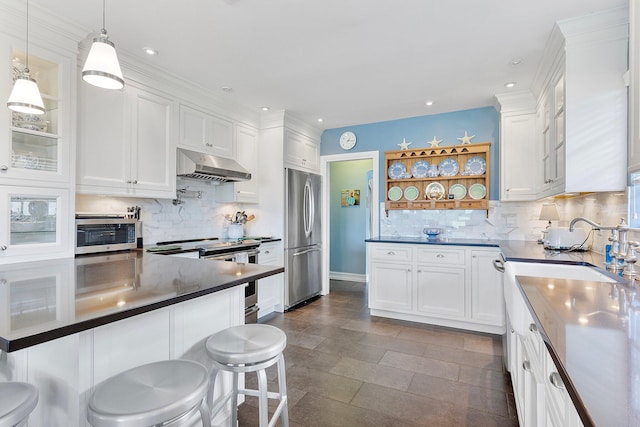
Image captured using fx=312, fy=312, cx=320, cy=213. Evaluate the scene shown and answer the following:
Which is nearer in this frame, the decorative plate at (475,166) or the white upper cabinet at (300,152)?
the decorative plate at (475,166)

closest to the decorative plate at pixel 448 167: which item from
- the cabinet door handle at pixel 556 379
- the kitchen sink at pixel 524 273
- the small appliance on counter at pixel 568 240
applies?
the small appliance on counter at pixel 568 240

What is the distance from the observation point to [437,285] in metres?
3.51

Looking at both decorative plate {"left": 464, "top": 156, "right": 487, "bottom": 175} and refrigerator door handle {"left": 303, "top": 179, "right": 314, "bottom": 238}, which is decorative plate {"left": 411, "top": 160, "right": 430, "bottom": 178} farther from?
refrigerator door handle {"left": 303, "top": 179, "right": 314, "bottom": 238}

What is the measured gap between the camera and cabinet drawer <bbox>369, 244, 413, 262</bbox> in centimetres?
366

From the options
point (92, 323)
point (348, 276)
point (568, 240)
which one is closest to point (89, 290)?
point (92, 323)

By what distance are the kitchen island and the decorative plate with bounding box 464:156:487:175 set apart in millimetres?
3270

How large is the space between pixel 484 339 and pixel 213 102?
12.5 feet

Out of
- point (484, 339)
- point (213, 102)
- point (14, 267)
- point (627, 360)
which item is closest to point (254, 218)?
point (213, 102)

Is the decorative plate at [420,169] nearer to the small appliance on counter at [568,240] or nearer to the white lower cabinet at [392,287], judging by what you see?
the white lower cabinet at [392,287]

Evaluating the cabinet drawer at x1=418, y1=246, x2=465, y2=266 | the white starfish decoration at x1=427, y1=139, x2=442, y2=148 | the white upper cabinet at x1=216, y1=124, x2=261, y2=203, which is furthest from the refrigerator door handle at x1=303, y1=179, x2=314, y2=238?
the white starfish decoration at x1=427, y1=139, x2=442, y2=148

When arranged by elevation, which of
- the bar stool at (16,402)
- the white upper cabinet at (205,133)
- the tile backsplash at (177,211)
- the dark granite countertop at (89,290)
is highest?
the white upper cabinet at (205,133)

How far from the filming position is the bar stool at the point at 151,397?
0.90 metres

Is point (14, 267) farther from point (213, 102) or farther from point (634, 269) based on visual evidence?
point (634, 269)

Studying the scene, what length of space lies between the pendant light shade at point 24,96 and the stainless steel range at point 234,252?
151 cm
